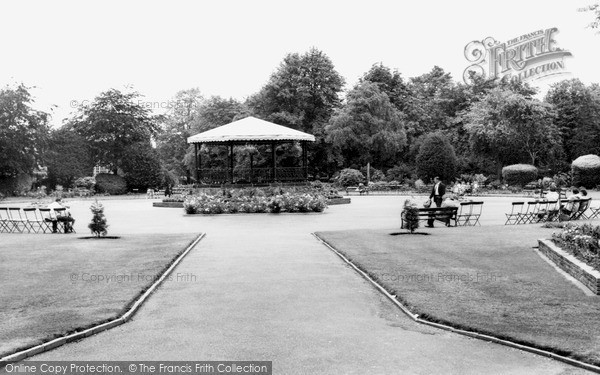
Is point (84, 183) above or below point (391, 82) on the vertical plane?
below

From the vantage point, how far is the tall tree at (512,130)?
52781mm

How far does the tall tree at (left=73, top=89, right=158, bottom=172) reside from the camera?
194 ft

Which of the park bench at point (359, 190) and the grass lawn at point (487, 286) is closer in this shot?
the grass lawn at point (487, 286)

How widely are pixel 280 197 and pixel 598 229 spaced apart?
53.3 ft

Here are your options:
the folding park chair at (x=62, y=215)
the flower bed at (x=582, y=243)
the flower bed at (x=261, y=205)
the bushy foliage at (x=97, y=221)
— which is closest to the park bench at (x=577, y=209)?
the flower bed at (x=582, y=243)

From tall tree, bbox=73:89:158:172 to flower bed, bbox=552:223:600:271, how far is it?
167 feet

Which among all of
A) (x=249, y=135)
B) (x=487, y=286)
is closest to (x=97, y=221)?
(x=487, y=286)

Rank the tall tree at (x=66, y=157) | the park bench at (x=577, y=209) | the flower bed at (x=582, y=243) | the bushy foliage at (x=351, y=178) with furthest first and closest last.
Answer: the tall tree at (x=66, y=157) → the bushy foliage at (x=351, y=178) → the park bench at (x=577, y=209) → the flower bed at (x=582, y=243)

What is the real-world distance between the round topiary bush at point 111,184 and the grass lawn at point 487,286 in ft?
140

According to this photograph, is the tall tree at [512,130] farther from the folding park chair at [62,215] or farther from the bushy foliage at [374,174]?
the folding park chair at [62,215]

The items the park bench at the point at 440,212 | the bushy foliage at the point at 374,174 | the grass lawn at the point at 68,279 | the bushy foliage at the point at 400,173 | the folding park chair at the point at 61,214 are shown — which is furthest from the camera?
the bushy foliage at the point at 400,173

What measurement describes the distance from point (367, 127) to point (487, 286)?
4690cm

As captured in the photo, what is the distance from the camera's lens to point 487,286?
10039mm

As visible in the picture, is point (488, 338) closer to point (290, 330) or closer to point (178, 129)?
point (290, 330)
